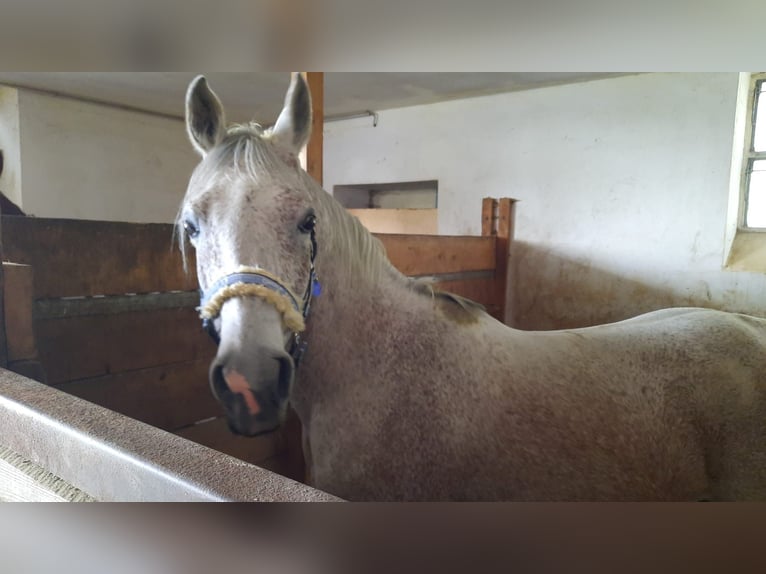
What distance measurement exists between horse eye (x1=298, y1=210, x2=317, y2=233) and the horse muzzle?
143mm

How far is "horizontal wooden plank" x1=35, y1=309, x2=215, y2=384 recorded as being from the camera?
0.64m

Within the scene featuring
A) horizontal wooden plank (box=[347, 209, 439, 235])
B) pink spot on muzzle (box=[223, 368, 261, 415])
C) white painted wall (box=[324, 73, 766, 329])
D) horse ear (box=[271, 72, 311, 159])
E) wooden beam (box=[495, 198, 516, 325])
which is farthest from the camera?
horizontal wooden plank (box=[347, 209, 439, 235])

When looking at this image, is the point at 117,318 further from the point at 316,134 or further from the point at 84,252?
the point at 316,134

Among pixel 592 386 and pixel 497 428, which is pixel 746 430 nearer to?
pixel 592 386

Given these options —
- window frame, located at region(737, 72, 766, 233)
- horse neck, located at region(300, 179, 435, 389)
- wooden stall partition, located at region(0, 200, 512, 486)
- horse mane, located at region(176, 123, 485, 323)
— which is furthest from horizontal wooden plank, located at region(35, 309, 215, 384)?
window frame, located at region(737, 72, 766, 233)

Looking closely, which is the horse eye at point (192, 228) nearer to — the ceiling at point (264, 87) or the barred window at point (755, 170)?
the ceiling at point (264, 87)

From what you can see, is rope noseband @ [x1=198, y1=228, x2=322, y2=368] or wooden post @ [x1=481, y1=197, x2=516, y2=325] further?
wooden post @ [x1=481, y1=197, x2=516, y2=325]

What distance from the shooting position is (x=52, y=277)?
25.0 inches

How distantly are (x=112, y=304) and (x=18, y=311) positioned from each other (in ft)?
0.39

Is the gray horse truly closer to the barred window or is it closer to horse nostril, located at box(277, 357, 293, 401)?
horse nostril, located at box(277, 357, 293, 401)

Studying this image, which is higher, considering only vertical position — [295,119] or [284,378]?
[295,119]

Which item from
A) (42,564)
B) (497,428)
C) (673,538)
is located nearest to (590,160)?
(497,428)

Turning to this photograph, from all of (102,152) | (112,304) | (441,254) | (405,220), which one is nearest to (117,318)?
(112,304)

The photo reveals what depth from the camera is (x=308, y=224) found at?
1.39 ft
